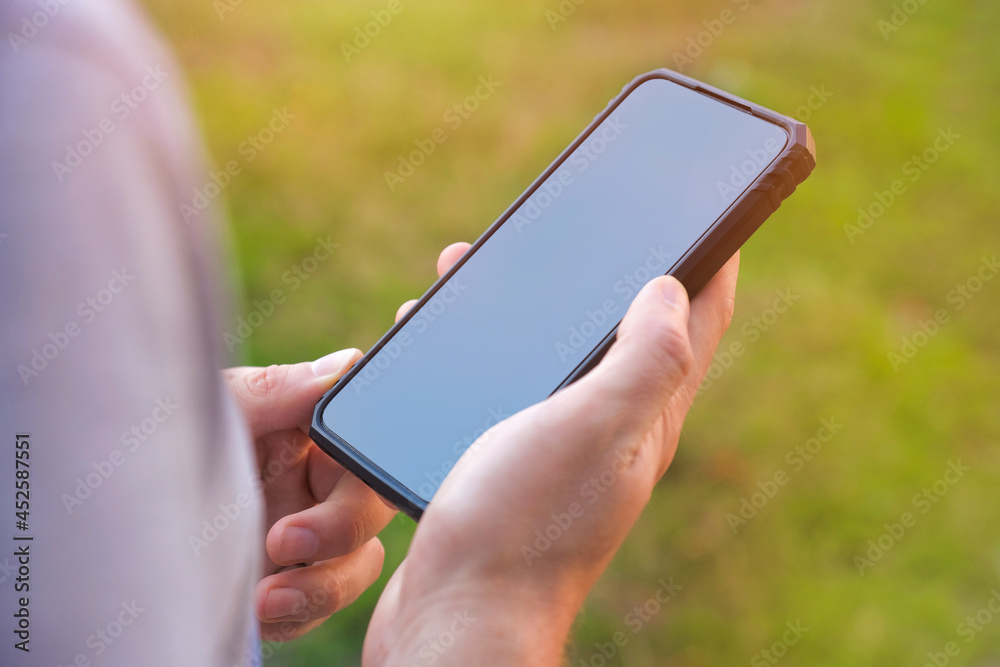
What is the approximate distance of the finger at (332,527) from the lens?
1181 millimetres

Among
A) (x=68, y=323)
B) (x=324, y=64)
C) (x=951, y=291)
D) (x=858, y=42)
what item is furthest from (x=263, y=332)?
(x=858, y=42)

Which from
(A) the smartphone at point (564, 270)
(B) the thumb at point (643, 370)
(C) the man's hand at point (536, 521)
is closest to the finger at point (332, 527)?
(A) the smartphone at point (564, 270)

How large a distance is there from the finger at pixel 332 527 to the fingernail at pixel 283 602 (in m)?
0.06

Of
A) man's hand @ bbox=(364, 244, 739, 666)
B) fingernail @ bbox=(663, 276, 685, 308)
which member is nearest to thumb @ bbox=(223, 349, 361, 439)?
man's hand @ bbox=(364, 244, 739, 666)

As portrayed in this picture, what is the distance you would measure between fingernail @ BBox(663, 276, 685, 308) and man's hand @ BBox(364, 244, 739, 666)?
48mm

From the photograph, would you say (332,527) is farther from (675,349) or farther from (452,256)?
(675,349)

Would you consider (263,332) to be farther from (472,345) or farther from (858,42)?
(858,42)

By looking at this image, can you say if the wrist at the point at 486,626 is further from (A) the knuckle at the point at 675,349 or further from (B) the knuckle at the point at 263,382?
(B) the knuckle at the point at 263,382

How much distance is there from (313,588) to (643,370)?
2.38 feet

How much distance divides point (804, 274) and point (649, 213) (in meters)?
1.54

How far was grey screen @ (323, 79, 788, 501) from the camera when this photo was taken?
109cm

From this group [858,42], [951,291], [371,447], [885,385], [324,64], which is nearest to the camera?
[371,447]

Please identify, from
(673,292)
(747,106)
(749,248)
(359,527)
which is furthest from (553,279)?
(749,248)

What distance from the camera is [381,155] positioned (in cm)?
273
